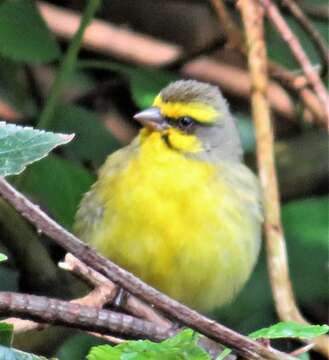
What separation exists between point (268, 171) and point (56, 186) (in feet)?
1.71

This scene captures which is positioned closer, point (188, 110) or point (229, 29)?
point (188, 110)

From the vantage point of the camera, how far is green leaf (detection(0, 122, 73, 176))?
1115 mm

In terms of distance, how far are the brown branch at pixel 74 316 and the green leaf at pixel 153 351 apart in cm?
8

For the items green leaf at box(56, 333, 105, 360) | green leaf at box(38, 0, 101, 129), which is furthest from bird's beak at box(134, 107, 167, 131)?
green leaf at box(56, 333, 105, 360)

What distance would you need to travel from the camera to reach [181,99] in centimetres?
287

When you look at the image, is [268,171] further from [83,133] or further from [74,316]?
[74,316]

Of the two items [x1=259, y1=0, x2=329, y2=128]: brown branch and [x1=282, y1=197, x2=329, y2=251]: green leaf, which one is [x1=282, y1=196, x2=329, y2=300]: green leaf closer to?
[x1=282, y1=197, x2=329, y2=251]: green leaf

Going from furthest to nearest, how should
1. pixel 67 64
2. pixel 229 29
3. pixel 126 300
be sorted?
pixel 229 29
pixel 67 64
pixel 126 300

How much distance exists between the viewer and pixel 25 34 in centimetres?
270

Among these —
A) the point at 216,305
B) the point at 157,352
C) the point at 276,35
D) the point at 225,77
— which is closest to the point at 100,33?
the point at 225,77

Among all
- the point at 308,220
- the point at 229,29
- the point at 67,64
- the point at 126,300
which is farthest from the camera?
the point at 308,220

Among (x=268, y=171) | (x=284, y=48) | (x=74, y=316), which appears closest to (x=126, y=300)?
(x=74, y=316)

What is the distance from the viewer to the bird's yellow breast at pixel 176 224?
8.74ft

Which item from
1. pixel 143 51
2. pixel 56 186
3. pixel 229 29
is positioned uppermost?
pixel 143 51
